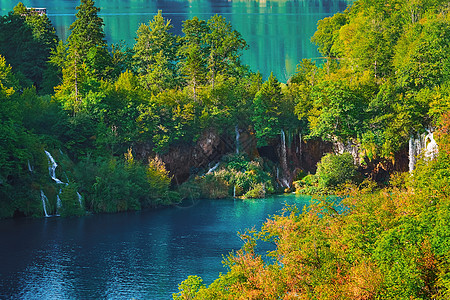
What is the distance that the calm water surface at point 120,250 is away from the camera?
4694 centimetres

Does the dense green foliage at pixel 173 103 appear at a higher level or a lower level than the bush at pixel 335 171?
higher

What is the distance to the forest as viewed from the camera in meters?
69.6

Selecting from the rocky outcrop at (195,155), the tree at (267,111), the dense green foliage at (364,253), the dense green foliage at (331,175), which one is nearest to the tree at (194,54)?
the rocky outcrop at (195,155)

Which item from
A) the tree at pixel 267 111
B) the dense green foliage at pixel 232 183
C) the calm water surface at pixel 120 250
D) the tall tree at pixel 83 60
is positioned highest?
the tall tree at pixel 83 60

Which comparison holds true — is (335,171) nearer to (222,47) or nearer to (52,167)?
(222,47)

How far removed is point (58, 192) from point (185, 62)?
26.5m

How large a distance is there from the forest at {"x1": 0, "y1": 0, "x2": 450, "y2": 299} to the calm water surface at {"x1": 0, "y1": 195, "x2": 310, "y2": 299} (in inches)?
140

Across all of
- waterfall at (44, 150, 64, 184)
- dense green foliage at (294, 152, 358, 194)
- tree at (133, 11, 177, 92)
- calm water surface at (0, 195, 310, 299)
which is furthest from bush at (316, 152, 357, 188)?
waterfall at (44, 150, 64, 184)

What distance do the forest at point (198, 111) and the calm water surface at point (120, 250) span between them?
11.7ft

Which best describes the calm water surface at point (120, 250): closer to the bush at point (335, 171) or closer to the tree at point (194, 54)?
the bush at point (335, 171)

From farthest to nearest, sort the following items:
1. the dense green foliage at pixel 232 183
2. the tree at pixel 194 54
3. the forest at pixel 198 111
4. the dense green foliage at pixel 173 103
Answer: the tree at pixel 194 54 < the dense green foliage at pixel 232 183 < the dense green foliage at pixel 173 103 < the forest at pixel 198 111

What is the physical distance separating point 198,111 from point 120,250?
98.8 ft

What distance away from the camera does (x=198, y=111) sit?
274 ft

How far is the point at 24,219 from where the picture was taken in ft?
213
